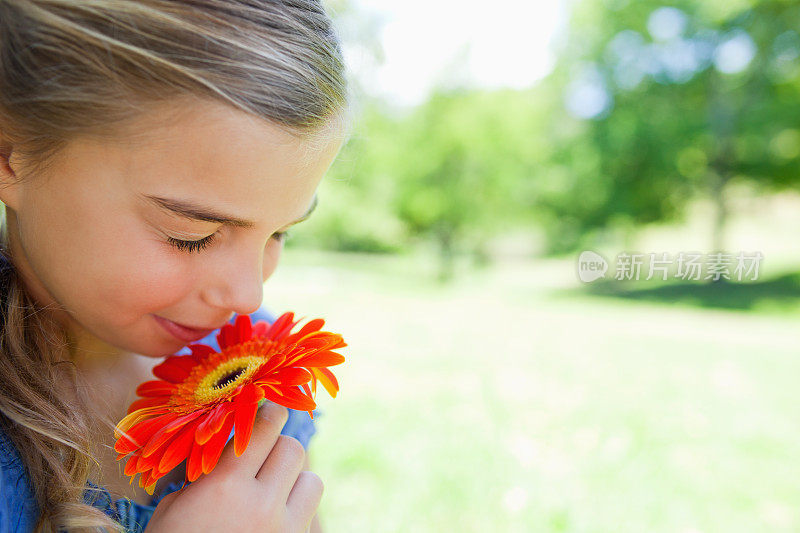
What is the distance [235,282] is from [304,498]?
366 mm

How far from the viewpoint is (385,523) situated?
8.07 ft

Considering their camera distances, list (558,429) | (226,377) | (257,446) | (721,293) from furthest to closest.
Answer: (721,293) → (558,429) → (226,377) → (257,446)

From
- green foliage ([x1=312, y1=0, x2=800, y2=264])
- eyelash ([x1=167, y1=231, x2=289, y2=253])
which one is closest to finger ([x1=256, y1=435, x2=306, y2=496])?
eyelash ([x1=167, y1=231, x2=289, y2=253])

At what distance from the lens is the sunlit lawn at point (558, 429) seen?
2.64 metres

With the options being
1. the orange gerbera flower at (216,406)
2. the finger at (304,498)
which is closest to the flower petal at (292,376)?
the orange gerbera flower at (216,406)

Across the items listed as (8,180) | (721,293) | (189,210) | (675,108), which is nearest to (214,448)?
(189,210)

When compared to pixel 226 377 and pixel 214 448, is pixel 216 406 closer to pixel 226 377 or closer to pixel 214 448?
pixel 214 448

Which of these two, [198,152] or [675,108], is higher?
[198,152]

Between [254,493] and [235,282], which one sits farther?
[235,282]

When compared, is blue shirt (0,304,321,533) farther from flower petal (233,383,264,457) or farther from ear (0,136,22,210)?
ear (0,136,22,210)

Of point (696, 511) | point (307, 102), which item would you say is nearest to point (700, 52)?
point (696, 511)

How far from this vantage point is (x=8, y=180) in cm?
98

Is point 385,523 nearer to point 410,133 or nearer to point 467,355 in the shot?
point 467,355

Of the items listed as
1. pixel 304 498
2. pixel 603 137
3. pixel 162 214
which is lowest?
pixel 603 137
